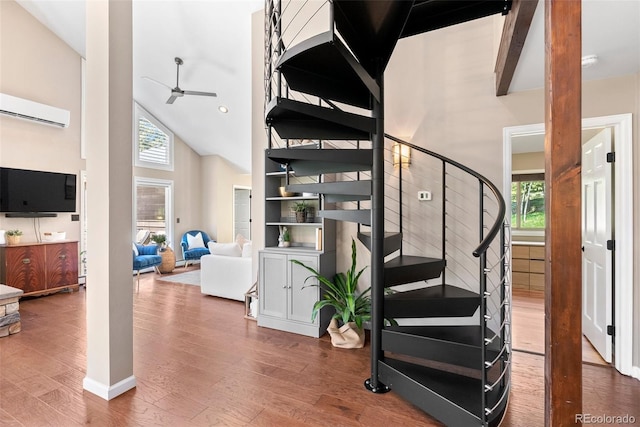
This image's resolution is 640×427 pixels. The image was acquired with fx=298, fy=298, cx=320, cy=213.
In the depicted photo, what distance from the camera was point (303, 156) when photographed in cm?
212

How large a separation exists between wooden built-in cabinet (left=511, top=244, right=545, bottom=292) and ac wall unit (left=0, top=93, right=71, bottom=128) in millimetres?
7663

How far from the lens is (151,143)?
6.88 meters

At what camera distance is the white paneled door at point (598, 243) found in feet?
8.30

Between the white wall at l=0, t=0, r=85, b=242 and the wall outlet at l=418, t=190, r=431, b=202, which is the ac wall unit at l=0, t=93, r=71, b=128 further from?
the wall outlet at l=418, t=190, r=431, b=202

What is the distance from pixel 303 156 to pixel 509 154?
195 centimetres

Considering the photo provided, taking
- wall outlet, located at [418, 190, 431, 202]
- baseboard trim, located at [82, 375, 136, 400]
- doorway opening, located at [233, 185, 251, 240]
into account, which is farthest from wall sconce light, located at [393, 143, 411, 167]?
doorway opening, located at [233, 185, 251, 240]

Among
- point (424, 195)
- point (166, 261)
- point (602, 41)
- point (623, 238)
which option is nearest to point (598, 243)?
point (623, 238)

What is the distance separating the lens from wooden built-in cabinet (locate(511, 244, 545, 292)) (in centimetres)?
471

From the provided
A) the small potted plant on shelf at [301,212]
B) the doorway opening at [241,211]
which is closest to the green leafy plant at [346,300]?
the small potted plant on shelf at [301,212]

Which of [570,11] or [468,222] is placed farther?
[468,222]

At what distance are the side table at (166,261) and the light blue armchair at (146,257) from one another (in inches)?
14.6

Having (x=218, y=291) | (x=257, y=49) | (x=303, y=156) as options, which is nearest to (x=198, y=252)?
(x=218, y=291)

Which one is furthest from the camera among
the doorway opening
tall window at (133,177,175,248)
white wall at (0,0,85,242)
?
the doorway opening

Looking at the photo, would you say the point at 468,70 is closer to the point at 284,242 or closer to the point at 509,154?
the point at 509,154
